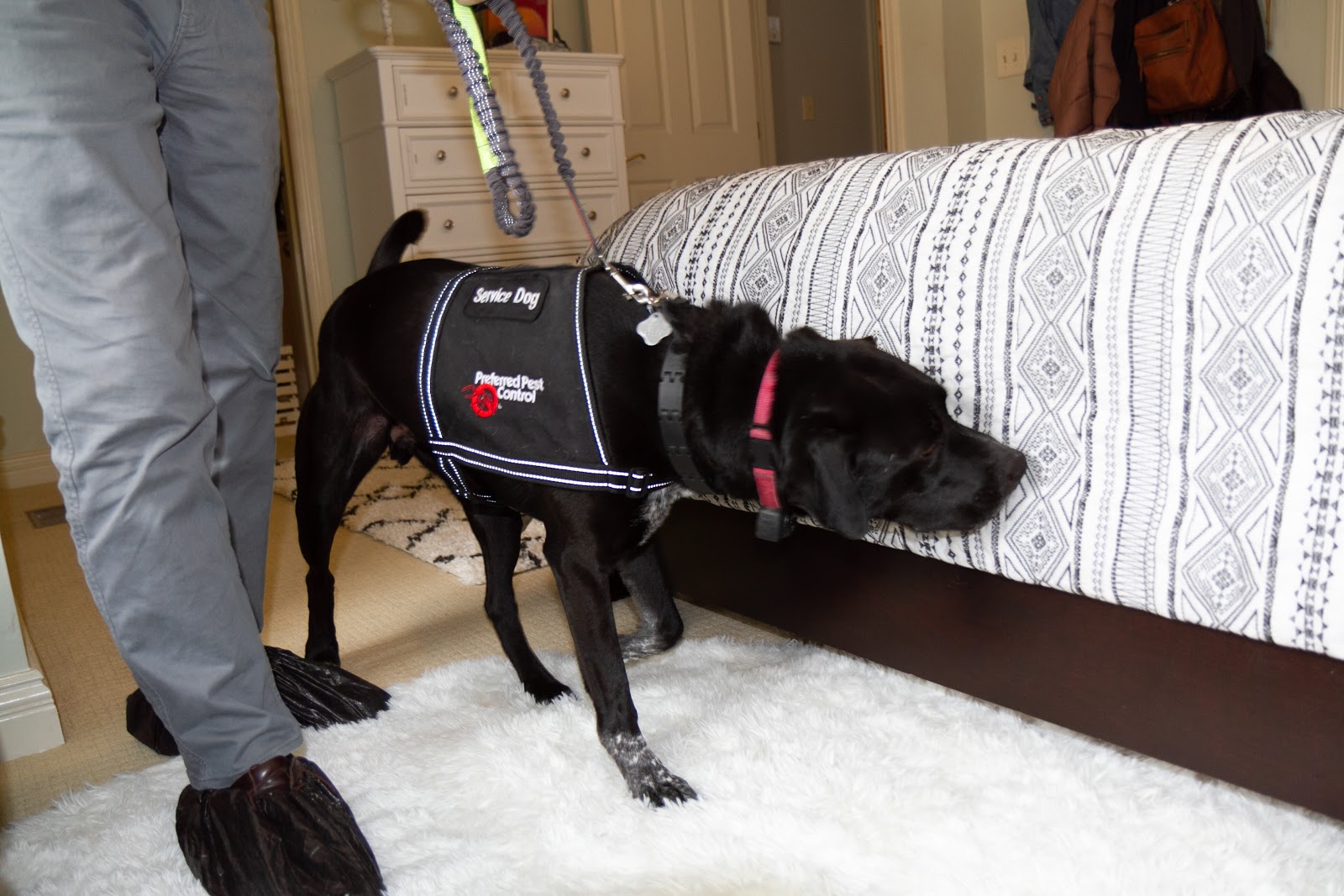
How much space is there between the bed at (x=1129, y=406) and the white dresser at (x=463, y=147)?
2531 mm

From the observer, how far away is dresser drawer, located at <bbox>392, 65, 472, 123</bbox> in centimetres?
384

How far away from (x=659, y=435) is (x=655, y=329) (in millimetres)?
143

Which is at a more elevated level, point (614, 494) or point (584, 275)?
A: point (584, 275)

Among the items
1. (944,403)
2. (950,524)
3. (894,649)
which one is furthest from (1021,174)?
(894,649)

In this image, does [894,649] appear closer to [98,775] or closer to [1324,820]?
[1324,820]

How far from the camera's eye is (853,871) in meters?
1.11

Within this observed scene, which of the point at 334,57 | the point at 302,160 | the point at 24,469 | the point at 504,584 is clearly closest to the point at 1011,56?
the point at 334,57

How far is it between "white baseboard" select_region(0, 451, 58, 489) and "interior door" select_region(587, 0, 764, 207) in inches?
114

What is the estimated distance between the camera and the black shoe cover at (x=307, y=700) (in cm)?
160

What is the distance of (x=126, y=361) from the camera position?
3.63 feet

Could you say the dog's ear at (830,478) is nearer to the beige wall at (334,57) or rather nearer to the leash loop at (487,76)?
the leash loop at (487,76)

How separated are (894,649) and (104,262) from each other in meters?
1.23

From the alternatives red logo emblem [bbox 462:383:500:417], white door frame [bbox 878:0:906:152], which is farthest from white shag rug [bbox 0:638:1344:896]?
white door frame [bbox 878:0:906:152]

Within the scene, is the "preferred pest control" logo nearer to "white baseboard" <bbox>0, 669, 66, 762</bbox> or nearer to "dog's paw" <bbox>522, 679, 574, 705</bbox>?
"dog's paw" <bbox>522, 679, 574, 705</bbox>
